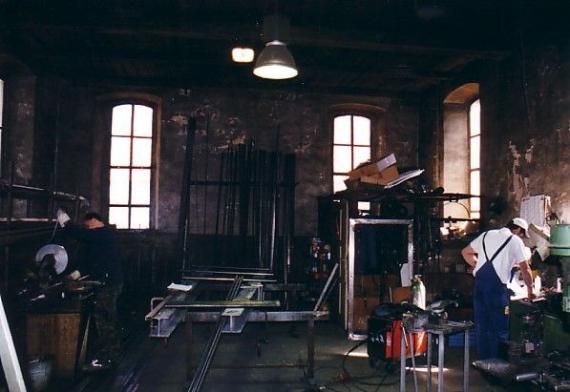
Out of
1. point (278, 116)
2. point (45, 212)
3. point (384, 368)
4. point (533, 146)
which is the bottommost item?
point (384, 368)

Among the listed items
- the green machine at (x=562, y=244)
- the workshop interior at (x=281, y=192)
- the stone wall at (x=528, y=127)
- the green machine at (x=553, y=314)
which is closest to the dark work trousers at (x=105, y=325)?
the workshop interior at (x=281, y=192)

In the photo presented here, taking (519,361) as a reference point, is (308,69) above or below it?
above

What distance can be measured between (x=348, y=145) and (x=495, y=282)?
14.9 ft

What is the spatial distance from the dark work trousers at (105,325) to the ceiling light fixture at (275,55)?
292 centimetres

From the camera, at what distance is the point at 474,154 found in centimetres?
823

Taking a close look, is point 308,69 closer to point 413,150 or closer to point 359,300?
point 413,150

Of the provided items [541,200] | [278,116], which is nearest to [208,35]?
[278,116]

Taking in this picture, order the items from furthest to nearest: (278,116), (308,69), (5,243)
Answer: (278,116), (308,69), (5,243)

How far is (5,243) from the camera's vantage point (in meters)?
4.26

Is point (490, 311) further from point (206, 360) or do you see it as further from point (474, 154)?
point (474, 154)

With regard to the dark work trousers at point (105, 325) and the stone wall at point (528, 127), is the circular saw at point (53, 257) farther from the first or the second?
the stone wall at point (528, 127)

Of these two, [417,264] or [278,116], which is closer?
[417,264]

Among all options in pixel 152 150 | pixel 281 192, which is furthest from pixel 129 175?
pixel 281 192

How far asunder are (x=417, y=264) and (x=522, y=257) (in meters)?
1.96
